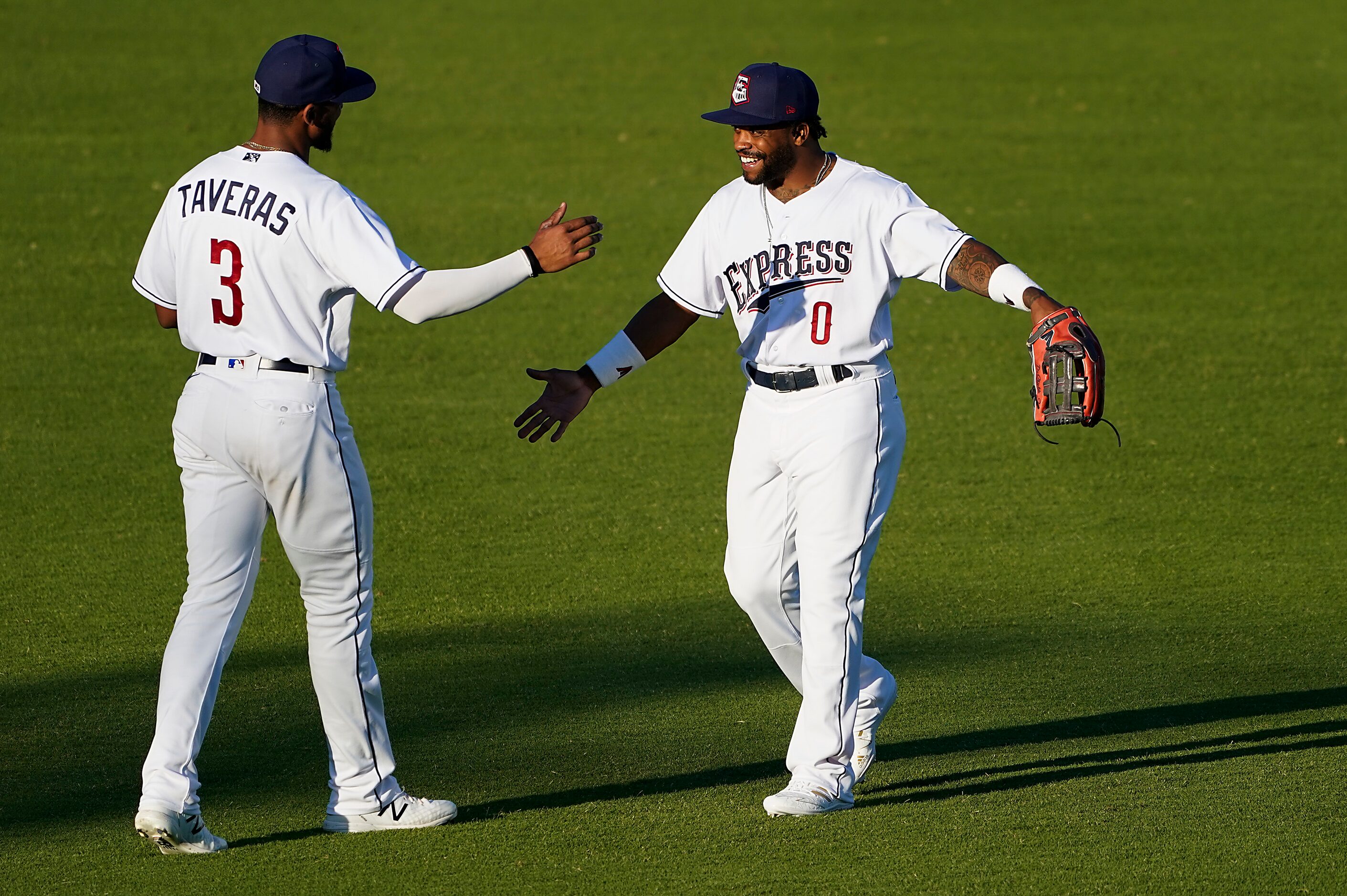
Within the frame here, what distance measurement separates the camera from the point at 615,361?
4996mm

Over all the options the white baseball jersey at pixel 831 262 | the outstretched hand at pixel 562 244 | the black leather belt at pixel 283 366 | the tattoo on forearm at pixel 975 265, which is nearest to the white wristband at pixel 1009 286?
the tattoo on forearm at pixel 975 265

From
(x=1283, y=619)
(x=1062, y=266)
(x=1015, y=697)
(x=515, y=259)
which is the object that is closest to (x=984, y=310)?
(x=1062, y=266)

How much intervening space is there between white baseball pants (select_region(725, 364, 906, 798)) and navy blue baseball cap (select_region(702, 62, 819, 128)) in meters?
0.75

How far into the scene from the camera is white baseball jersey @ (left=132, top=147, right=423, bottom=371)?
4.23 m

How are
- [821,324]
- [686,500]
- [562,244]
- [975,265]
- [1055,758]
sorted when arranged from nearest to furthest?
[562,244]
[975,265]
[821,324]
[1055,758]
[686,500]

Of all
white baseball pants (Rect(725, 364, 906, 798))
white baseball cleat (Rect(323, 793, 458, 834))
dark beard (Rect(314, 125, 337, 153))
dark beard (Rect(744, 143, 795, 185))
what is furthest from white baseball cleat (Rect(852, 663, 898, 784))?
dark beard (Rect(314, 125, 337, 153))

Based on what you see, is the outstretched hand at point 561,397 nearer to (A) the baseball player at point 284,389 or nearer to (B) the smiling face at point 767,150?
(A) the baseball player at point 284,389

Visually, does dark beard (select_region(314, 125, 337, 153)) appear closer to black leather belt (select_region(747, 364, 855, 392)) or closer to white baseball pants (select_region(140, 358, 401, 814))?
white baseball pants (select_region(140, 358, 401, 814))

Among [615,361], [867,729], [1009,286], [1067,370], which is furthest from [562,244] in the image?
[867,729]

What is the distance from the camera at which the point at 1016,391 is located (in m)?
10.0

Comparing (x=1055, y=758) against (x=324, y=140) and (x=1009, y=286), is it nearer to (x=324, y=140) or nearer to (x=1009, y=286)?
(x=1009, y=286)

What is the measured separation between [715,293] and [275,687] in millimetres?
2222

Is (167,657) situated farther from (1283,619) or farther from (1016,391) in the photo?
(1016,391)

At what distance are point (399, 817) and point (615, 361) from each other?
148 cm
